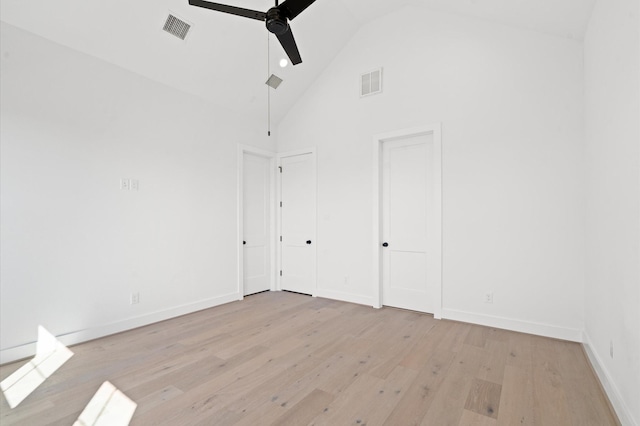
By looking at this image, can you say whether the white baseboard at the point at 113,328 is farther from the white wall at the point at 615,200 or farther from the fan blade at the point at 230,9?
the white wall at the point at 615,200

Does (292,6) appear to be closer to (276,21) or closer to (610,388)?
(276,21)

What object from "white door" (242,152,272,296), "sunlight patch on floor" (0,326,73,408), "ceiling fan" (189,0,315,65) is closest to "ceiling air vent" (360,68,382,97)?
"white door" (242,152,272,296)

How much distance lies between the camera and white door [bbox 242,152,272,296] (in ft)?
16.2

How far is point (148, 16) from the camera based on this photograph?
9.96 ft

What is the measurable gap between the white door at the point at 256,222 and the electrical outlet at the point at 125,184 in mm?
1729

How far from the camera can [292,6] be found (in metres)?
2.14

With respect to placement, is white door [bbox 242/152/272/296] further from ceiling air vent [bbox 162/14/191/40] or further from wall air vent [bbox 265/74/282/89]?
ceiling air vent [bbox 162/14/191/40]

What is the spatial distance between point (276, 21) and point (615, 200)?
262 cm

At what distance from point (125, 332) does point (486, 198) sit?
14.2 ft

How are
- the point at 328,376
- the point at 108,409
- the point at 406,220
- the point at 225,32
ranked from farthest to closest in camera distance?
the point at 406,220
the point at 225,32
the point at 328,376
the point at 108,409

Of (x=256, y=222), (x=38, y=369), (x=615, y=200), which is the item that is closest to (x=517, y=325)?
(x=615, y=200)

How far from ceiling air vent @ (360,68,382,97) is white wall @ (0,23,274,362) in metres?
2.14

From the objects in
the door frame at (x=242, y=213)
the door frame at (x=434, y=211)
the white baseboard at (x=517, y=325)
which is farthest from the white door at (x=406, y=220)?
the door frame at (x=242, y=213)

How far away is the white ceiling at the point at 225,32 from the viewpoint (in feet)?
9.09
